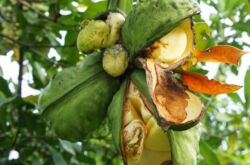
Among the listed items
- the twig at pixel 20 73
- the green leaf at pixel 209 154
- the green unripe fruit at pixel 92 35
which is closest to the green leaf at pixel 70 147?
the twig at pixel 20 73

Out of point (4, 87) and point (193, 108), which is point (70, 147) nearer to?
point (4, 87)

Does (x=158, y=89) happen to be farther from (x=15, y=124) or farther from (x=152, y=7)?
(x=15, y=124)

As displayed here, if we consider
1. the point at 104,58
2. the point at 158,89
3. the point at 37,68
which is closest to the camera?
the point at 158,89

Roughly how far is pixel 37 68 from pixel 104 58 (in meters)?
1.56

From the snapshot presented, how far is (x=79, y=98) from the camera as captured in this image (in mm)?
1627

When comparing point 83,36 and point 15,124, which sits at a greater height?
point 83,36

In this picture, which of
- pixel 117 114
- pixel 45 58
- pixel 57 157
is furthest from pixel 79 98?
pixel 45 58

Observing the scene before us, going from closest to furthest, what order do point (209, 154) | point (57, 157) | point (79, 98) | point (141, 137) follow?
1. point (141, 137)
2. point (79, 98)
3. point (209, 154)
4. point (57, 157)

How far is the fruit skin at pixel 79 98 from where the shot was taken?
1627 millimetres

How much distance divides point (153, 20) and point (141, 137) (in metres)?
0.32

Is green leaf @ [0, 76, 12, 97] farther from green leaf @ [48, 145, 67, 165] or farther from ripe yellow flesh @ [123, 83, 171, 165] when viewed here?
ripe yellow flesh @ [123, 83, 171, 165]

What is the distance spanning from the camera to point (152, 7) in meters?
1.55

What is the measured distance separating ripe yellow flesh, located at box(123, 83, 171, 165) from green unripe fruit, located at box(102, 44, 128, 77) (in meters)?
0.08

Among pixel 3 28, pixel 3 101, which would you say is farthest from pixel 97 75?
pixel 3 28
